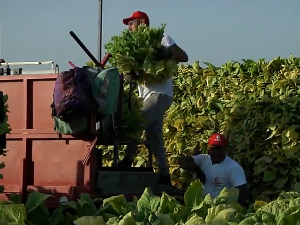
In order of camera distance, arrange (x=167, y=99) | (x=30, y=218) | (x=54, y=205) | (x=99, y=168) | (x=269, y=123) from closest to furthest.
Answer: (x=30, y=218) < (x=54, y=205) < (x=99, y=168) < (x=167, y=99) < (x=269, y=123)

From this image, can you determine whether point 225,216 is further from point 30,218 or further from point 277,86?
point 277,86

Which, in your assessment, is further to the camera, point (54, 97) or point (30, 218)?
point (54, 97)

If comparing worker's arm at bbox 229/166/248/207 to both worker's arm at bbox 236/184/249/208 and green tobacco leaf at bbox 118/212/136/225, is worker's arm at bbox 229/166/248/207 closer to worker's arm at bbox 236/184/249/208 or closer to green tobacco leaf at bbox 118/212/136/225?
worker's arm at bbox 236/184/249/208

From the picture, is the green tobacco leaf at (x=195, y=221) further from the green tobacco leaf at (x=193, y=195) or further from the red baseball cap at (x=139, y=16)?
the red baseball cap at (x=139, y=16)

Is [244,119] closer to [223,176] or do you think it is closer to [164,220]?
[223,176]

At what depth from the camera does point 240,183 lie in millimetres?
8109

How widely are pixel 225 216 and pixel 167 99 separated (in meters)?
3.67

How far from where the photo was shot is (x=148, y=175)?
291 inches

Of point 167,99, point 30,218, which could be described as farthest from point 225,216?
point 167,99

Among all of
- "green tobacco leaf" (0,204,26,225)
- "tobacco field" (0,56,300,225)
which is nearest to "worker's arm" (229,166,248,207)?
"tobacco field" (0,56,300,225)

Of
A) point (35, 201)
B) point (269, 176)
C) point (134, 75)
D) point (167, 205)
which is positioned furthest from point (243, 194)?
point (35, 201)

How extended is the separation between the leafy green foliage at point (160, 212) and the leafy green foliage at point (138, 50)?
212cm

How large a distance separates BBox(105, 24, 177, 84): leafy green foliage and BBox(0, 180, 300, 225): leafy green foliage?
2.12 m

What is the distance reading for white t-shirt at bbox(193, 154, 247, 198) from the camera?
816 cm
